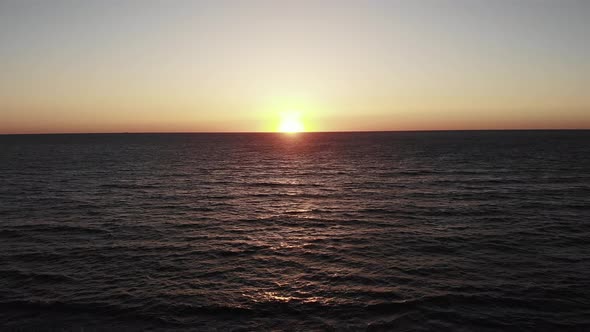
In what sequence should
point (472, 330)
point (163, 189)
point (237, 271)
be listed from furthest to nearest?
1. point (163, 189)
2. point (237, 271)
3. point (472, 330)

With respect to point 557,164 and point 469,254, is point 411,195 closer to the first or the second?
point 469,254

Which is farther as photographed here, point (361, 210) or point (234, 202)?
point (234, 202)

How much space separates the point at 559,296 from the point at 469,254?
6562mm

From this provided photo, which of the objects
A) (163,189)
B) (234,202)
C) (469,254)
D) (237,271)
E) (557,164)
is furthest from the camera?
(557,164)

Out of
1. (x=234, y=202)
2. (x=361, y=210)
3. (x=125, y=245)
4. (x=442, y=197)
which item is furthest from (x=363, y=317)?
(x=442, y=197)

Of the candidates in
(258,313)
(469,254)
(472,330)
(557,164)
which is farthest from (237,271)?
(557,164)

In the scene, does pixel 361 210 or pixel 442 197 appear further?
pixel 442 197

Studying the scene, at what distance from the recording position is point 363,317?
56.0ft

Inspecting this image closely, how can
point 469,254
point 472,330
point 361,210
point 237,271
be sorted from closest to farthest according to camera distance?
point 472,330 → point 237,271 → point 469,254 → point 361,210

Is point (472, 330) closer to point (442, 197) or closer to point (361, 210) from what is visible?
point (361, 210)

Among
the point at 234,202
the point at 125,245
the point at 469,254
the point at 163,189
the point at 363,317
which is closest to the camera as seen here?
the point at 363,317

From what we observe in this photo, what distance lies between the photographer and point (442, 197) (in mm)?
45719

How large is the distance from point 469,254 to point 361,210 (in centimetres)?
1502

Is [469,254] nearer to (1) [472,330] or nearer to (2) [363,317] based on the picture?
(1) [472,330]
